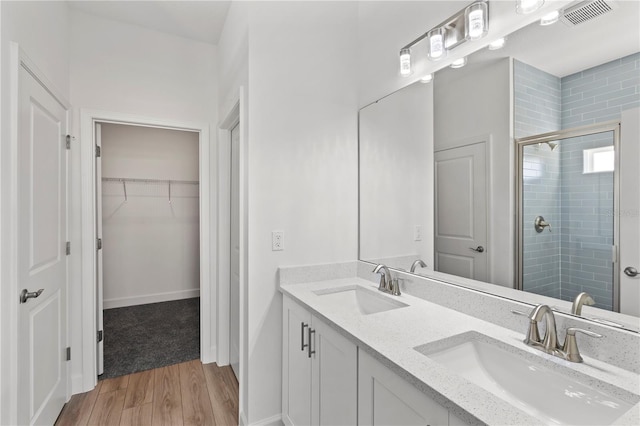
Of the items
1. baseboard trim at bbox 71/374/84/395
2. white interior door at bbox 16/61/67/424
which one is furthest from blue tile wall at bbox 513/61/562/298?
baseboard trim at bbox 71/374/84/395

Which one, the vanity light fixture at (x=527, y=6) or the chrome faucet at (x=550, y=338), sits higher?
the vanity light fixture at (x=527, y=6)

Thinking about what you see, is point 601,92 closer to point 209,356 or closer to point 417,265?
point 417,265

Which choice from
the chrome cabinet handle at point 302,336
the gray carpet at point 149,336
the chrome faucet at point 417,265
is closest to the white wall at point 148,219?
the gray carpet at point 149,336

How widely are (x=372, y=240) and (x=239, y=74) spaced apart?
1376 mm

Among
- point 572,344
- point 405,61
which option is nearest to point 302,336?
point 572,344

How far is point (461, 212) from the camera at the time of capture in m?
1.49

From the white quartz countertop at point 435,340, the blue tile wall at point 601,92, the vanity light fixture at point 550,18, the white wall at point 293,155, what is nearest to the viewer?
the white quartz countertop at point 435,340

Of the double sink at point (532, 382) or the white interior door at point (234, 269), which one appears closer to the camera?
the double sink at point (532, 382)

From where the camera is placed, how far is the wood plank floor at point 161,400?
201 cm

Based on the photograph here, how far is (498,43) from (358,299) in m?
1.43

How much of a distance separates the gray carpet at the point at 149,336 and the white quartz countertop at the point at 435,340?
180 cm

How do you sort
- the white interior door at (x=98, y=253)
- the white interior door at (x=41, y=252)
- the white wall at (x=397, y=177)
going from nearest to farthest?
the white interior door at (x=41, y=252) < the white wall at (x=397, y=177) < the white interior door at (x=98, y=253)

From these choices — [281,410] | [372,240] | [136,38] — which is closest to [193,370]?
[281,410]

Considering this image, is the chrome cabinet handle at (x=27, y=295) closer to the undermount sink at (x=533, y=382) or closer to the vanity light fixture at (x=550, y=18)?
the undermount sink at (x=533, y=382)
